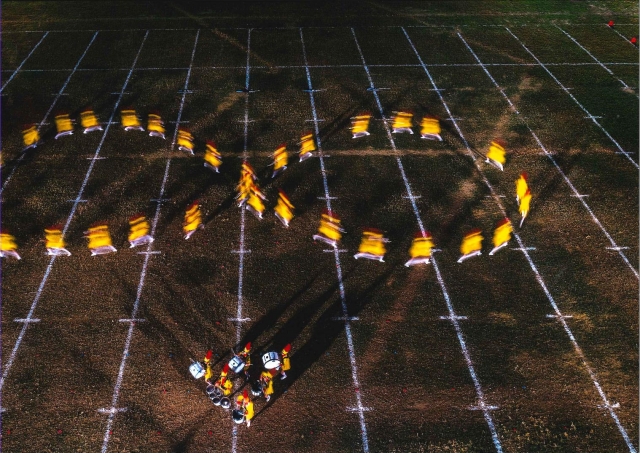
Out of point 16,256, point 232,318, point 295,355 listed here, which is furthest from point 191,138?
point 295,355

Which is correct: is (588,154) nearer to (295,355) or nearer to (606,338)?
(606,338)

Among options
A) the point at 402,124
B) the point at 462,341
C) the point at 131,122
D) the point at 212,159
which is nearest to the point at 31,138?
the point at 131,122

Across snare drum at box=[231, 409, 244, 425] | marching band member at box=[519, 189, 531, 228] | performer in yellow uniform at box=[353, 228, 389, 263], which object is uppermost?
marching band member at box=[519, 189, 531, 228]

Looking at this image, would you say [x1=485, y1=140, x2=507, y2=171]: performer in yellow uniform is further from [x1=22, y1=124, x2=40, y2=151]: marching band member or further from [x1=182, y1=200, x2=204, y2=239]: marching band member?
[x1=22, y1=124, x2=40, y2=151]: marching band member

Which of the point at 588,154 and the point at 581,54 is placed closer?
the point at 588,154

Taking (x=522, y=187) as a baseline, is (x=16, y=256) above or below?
below

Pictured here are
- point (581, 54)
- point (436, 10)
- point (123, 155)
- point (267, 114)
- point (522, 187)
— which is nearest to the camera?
point (522, 187)

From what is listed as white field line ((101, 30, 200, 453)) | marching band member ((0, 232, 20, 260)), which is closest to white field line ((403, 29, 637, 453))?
white field line ((101, 30, 200, 453))
